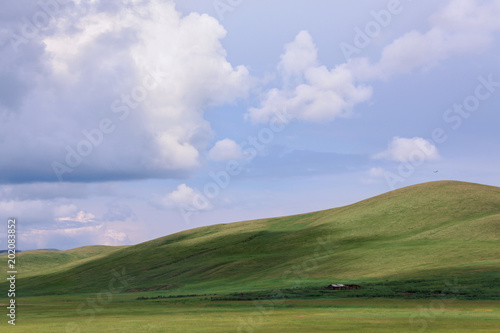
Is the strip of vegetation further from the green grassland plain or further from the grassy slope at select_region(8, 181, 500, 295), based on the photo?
the grassy slope at select_region(8, 181, 500, 295)

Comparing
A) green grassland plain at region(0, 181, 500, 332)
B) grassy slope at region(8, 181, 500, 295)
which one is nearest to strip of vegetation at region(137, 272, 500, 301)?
green grassland plain at region(0, 181, 500, 332)

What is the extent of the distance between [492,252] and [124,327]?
2947 inches

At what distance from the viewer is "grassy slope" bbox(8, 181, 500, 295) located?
3834 inches

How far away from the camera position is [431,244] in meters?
109

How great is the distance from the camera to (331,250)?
12288 cm

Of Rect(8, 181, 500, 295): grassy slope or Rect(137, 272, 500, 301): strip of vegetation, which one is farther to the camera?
Rect(8, 181, 500, 295): grassy slope

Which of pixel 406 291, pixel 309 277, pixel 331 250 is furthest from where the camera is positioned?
pixel 331 250

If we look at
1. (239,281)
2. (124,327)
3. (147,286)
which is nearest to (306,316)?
(124,327)

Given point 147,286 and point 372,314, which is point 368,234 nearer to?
point 147,286

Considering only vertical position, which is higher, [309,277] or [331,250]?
[331,250]

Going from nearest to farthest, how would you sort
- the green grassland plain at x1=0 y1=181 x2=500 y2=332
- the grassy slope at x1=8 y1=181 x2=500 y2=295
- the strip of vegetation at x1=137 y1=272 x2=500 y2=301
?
1. the green grassland plain at x1=0 y1=181 x2=500 y2=332
2. the strip of vegetation at x1=137 y1=272 x2=500 y2=301
3. the grassy slope at x1=8 y1=181 x2=500 y2=295

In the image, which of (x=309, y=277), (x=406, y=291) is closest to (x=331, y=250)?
(x=309, y=277)

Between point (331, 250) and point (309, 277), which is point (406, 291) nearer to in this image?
point (309, 277)

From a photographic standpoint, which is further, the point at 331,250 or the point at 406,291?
the point at 331,250
